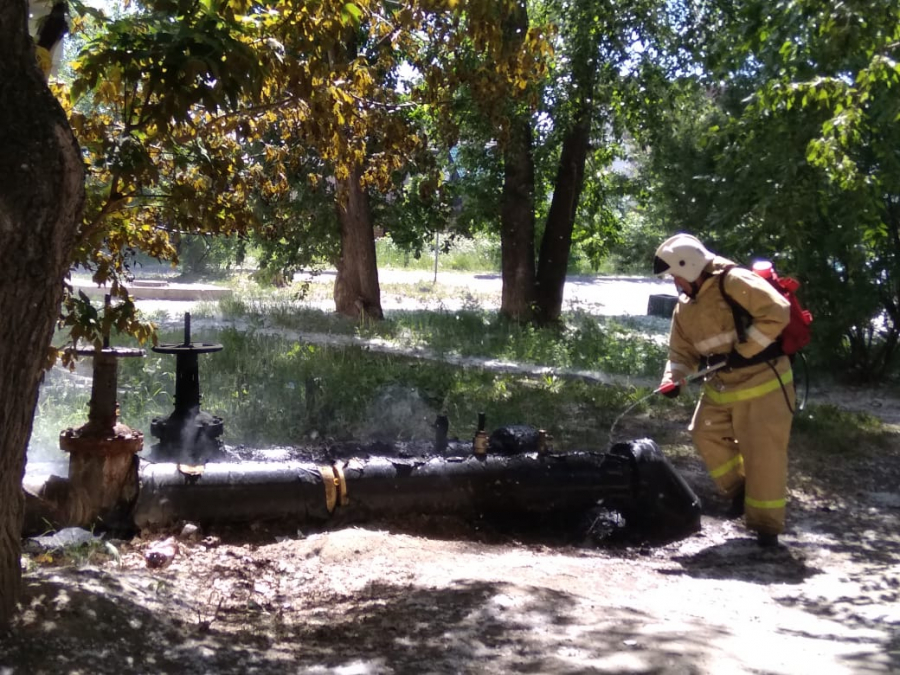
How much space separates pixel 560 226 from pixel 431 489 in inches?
368

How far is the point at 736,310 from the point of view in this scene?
614 cm

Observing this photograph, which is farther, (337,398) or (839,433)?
(337,398)

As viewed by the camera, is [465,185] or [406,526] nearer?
[406,526]

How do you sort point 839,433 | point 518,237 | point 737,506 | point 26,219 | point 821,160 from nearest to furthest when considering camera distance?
point 26,219, point 737,506, point 821,160, point 839,433, point 518,237

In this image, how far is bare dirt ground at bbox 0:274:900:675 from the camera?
364 centimetres

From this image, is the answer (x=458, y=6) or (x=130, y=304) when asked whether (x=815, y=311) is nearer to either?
(x=458, y=6)

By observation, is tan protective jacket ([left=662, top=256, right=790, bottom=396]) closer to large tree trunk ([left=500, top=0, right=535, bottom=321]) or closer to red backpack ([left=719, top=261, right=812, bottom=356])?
red backpack ([left=719, top=261, right=812, bottom=356])

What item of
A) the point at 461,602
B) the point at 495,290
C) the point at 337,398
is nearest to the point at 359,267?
the point at 337,398

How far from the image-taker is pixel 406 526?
600cm

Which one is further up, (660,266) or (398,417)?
(660,266)

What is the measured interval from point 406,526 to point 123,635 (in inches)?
98.9

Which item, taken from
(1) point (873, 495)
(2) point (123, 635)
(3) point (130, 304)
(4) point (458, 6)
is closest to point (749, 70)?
(1) point (873, 495)

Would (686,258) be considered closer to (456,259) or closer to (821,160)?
(821,160)

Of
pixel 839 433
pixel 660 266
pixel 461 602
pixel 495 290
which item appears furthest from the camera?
pixel 495 290
